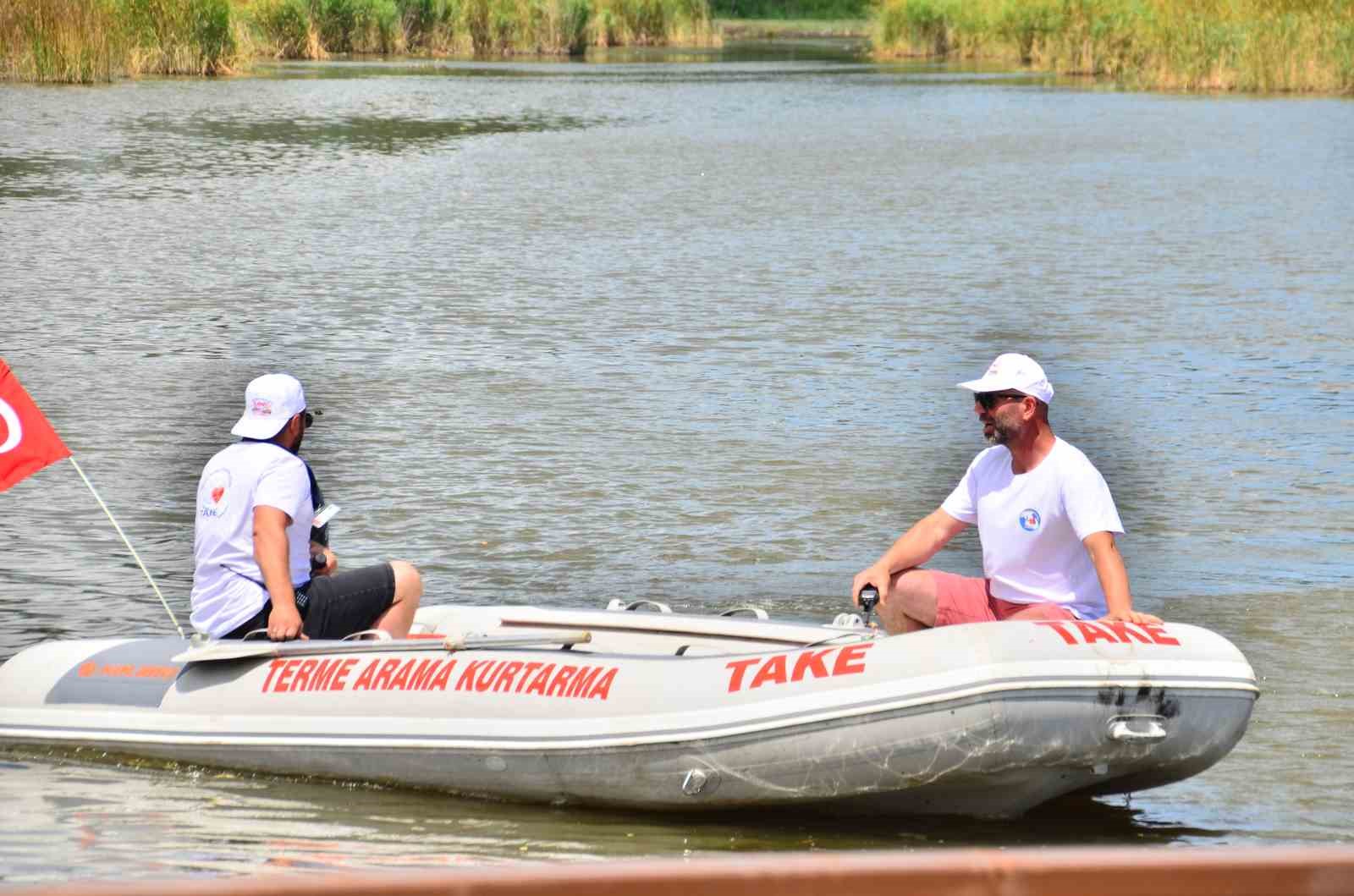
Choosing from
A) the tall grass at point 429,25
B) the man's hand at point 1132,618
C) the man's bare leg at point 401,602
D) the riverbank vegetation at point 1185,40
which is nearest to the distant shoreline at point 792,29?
the tall grass at point 429,25

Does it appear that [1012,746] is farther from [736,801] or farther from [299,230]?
[299,230]

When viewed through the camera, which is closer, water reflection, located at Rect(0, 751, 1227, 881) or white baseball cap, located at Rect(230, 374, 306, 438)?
water reflection, located at Rect(0, 751, 1227, 881)

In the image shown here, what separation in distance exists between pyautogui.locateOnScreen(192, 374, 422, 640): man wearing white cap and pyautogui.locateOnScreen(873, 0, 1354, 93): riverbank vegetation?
33.4 metres

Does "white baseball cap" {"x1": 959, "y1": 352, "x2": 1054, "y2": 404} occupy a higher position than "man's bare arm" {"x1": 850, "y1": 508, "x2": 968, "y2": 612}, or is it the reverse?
"white baseball cap" {"x1": 959, "y1": 352, "x2": 1054, "y2": 404}

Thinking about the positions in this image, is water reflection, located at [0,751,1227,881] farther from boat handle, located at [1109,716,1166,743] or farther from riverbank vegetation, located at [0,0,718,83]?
riverbank vegetation, located at [0,0,718,83]

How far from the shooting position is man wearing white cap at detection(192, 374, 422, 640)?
20.2 feet

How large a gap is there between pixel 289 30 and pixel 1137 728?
45843 millimetres

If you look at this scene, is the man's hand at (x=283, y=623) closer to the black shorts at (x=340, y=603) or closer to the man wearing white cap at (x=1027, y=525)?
the black shorts at (x=340, y=603)

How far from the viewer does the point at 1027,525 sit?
20.0 feet

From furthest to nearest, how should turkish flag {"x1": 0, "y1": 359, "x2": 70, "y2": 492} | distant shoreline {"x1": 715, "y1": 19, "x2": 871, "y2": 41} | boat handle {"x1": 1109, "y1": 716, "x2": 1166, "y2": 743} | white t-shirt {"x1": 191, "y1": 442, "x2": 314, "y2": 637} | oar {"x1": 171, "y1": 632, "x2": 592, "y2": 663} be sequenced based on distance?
distant shoreline {"x1": 715, "y1": 19, "x2": 871, "y2": 41}, turkish flag {"x1": 0, "y1": 359, "x2": 70, "y2": 492}, oar {"x1": 171, "y1": 632, "x2": 592, "y2": 663}, white t-shirt {"x1": 191, "y1": 442, "x2": 314, "y2": 637}, boat handle {"x1": 1109, "y1": 716, "x2": 1166, "y2": 743}

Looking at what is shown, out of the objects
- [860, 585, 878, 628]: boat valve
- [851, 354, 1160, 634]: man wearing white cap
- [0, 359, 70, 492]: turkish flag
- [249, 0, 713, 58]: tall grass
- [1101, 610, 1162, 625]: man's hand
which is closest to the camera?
[1101, 610, 1162, 625]: man's hand

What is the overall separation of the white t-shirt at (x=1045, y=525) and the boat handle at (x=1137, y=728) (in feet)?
1.92

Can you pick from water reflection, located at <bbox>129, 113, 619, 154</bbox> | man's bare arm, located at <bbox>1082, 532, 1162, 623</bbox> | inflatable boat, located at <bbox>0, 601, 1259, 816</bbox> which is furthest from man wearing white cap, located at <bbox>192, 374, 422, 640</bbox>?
water reflection, located at <bbox>129, 113, 619, 154</bbox>

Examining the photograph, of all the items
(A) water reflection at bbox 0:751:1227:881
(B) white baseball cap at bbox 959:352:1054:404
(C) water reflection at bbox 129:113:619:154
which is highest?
(B) white baseball cap at bbox 959:352:1054:404
